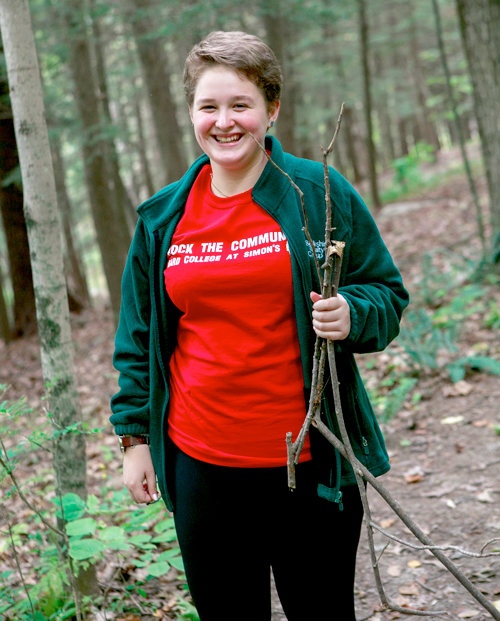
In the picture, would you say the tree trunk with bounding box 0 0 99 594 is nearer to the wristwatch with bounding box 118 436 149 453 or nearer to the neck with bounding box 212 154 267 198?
the wristwatch with bounding box 118 436 149 453

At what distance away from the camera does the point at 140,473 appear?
1.88m

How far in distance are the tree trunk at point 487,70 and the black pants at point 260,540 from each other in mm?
5575

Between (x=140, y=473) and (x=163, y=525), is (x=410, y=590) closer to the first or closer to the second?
(x=163, y=525)

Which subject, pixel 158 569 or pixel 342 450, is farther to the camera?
pixel 158 569

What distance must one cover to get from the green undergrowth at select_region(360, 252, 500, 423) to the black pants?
2.84 meters

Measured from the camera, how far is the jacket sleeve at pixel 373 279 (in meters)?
1.63

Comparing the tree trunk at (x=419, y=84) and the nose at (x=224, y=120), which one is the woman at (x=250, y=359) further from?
the tree trunk at (x=419, y=84)

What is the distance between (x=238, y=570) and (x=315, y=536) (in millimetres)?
282

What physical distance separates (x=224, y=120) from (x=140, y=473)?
47.3 inches

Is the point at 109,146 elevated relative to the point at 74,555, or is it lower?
elevated

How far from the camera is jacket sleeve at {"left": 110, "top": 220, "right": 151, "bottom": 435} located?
1855 millimetres

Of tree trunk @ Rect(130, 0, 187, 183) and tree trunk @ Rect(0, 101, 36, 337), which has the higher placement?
tree trunk @ Rect(130, 0, 187, 183)

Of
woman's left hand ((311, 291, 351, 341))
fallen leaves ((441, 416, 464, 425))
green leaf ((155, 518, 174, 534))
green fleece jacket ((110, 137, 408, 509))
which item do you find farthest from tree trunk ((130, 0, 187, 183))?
woman's left hand ((311, 291, 351, 341))

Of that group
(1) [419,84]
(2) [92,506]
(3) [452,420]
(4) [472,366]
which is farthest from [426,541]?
(1) [419,84]
